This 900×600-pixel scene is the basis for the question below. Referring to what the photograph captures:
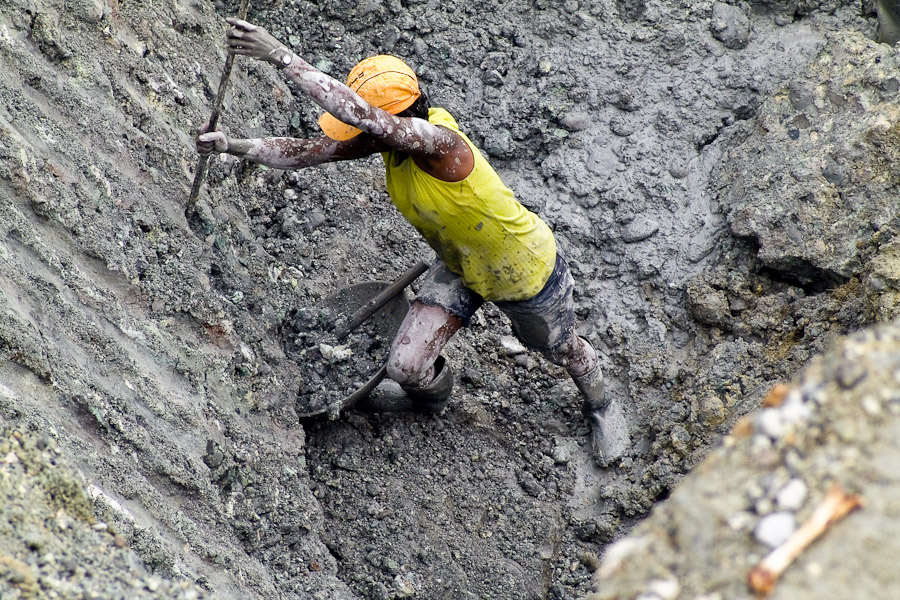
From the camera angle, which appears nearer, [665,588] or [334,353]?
[665,588]

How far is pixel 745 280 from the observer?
396cm

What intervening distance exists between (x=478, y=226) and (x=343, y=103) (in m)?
0.74

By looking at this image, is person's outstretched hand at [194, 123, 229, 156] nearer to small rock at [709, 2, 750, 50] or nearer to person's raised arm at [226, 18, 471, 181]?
person's raised arm at [226, 18, 471, 181]

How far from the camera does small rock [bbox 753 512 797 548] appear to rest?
4.73ft

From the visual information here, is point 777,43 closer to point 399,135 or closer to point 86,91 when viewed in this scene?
point 399,135

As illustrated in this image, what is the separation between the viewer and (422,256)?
4.33 meters

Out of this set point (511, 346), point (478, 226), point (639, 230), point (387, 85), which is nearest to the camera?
point (387, 85)

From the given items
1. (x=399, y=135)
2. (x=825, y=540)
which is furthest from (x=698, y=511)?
(x=399, y=135)

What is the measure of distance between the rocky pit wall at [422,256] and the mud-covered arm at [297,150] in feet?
1.49

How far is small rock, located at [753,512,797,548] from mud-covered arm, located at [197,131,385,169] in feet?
6.48

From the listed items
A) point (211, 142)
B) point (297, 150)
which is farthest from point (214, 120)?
point (297, 150)

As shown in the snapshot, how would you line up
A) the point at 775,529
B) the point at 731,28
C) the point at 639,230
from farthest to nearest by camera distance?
1. the point at 731,28
2. the point at 639,230
3. the point at 775,529

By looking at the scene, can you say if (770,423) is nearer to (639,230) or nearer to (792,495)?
(792,495)

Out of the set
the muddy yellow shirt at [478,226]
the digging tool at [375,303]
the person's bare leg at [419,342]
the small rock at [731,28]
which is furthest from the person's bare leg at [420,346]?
the small rock at [731,28]
